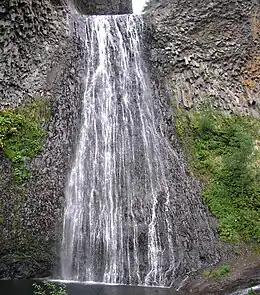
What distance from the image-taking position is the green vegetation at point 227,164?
1371cm

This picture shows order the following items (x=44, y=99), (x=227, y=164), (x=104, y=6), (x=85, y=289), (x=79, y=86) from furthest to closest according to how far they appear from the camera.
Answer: (x=104, y=6) < (x=79, y=86) < (x=44, y=99) < (x=227, y=164) < (x=85, y=289)

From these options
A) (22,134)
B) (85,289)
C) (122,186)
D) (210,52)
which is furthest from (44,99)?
(85,289)

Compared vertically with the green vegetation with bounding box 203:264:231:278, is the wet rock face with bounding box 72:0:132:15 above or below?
above

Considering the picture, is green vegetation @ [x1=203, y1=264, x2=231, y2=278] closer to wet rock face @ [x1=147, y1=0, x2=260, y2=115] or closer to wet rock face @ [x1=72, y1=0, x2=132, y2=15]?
wet rock face @ [x1=147, y1=0, x2=260, y2=115]

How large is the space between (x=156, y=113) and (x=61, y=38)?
540 centimetres

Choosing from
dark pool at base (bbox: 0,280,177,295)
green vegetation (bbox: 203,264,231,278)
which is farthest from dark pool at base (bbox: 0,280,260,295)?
green vegetation (bbox: 203,264,231,278)

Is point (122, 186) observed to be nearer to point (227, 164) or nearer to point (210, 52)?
point (227, 164)

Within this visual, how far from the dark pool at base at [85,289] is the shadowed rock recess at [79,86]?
880mm

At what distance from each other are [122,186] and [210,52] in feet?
26.8

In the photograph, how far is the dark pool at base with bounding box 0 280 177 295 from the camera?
32.6ft

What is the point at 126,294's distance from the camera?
10016 mm

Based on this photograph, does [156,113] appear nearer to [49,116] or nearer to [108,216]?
[49,116]

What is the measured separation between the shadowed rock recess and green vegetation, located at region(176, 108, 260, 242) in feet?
1.59

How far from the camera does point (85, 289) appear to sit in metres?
10.5
